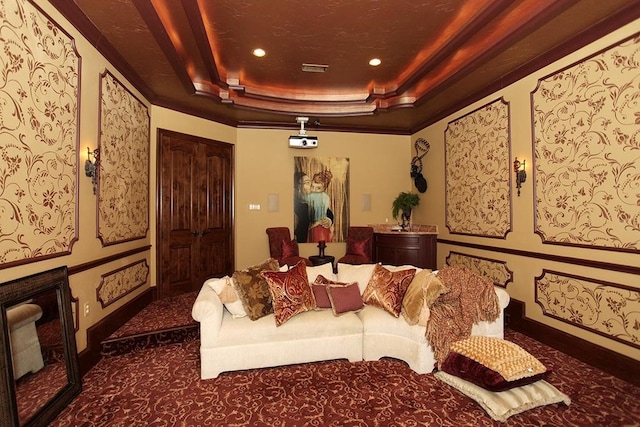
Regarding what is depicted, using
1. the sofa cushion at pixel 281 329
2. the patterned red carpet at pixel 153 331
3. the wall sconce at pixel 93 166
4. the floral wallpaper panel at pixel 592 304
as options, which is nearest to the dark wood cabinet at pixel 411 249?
the floral wallpaper panel at pixel 592 304

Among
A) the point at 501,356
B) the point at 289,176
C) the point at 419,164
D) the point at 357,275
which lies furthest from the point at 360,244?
the point at 501,356

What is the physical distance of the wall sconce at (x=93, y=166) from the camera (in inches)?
116

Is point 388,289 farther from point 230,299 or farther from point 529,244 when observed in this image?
point 529,244

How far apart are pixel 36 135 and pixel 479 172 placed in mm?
4673

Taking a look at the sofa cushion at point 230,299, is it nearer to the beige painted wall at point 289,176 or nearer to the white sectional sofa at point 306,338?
the white sectional sofa at point 306,338

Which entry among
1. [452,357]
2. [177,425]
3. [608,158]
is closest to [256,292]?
[177,425]

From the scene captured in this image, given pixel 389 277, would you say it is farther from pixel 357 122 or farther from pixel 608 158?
pixel 357 122

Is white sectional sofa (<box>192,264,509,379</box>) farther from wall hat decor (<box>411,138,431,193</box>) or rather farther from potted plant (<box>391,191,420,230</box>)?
wall hat decor (<box>411,138,431,193</box>)

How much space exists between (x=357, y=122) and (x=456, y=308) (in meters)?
3.91

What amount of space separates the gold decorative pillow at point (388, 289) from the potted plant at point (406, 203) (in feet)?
8.48

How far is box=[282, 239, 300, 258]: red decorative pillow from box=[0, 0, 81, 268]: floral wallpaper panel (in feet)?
10.2

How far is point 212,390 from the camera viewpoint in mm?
2582

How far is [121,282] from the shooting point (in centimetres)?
370

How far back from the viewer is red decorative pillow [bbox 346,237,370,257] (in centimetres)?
571
